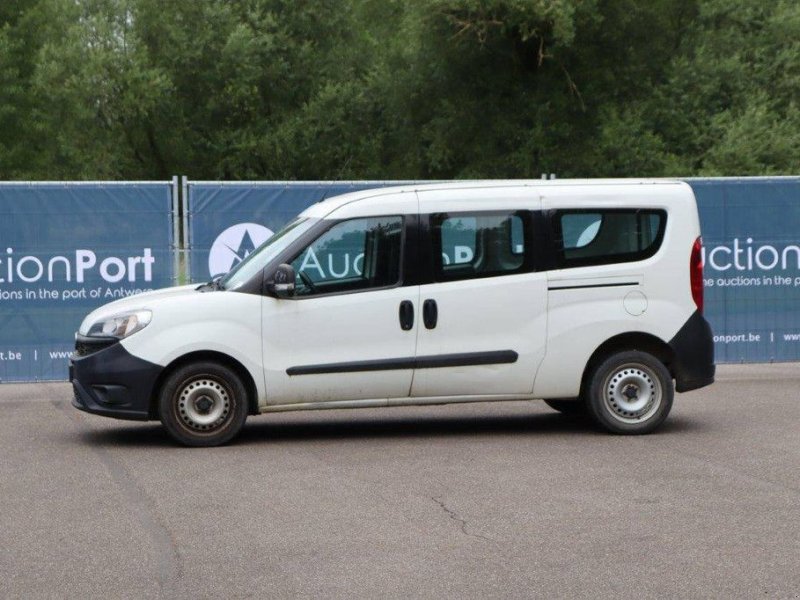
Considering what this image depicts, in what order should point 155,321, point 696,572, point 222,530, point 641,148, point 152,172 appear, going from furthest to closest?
A: point 152,172 < point 641,148 < point 155,321 < point 222,530 < point 696,572

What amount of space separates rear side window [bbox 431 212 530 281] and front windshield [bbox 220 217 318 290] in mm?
1014

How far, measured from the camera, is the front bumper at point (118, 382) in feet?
33.9

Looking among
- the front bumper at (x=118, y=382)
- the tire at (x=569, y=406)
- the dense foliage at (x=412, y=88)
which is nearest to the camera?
the front bumper at (x=118, y=382)

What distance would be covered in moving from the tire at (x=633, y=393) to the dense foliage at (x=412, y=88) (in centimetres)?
2583

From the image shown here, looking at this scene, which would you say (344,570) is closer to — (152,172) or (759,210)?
(759,210)

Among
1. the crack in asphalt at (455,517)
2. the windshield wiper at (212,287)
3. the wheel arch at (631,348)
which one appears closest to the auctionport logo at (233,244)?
the windshield wiper at (212,287)

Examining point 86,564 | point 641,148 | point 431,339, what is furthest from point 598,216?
point 641,148

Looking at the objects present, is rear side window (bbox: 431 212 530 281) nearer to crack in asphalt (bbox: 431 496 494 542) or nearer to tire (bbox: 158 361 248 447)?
tire (bbox: 158 361 248 447)

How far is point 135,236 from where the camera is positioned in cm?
1501

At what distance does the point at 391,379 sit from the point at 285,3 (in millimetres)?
36424

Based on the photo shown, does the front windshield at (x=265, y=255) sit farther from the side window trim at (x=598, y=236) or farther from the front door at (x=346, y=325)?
the side window trim at (x=598, y=236)

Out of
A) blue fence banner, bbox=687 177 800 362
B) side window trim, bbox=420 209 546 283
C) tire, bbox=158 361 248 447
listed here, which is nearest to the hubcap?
tire, bbox=158 361 248 447

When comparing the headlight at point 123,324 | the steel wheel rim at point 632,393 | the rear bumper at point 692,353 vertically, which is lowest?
the steel wheel rim at point 632,393

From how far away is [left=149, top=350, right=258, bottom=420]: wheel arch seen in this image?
411 inches
